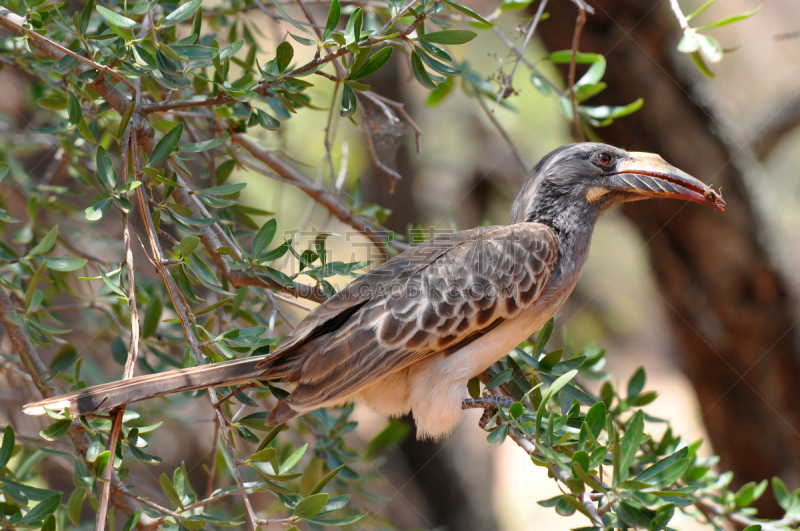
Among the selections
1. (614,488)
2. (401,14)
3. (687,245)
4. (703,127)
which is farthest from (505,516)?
(401,14)

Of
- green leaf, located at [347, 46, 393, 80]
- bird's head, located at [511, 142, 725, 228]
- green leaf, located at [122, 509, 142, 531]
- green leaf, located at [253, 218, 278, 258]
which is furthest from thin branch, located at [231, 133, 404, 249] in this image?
green leaf, located at [122, 509, 142, 531]

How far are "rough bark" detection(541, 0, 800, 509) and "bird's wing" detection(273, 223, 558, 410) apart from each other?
202 cm

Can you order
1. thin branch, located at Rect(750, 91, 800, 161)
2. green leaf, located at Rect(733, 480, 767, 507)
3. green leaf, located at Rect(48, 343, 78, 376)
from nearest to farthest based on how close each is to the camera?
green leaf, located at Rect(48, 343, 78, 376) → green leaf, located at Rect(733, 480, 767, 507) → thin branch, located at Rect(750, 91, 800, 161)

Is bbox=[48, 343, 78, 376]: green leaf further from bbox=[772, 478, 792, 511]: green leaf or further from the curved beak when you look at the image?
bbox=[772, 478, 792, 511]: green leaf

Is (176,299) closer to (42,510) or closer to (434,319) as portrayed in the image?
(42,510)

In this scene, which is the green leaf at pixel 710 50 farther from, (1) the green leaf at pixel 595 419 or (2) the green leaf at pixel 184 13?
(2) the green leaf at pixel 184 13

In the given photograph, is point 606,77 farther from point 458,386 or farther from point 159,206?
point 159,206

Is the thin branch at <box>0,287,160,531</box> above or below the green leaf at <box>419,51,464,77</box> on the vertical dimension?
below

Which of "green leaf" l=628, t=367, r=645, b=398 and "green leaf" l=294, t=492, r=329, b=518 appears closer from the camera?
"green leaf" l=294, t=492, r=329, b=518

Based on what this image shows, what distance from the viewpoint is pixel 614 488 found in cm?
182

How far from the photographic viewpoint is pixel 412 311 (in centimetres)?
272

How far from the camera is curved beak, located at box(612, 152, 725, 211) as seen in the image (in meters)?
2.86

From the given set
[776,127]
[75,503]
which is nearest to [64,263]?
[75,503]

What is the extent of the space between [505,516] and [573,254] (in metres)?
5.77
